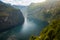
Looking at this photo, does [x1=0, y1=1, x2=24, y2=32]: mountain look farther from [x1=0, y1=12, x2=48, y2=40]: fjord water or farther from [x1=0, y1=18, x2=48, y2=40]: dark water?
[x1=0, y1=18, x2=48, y2=40]: dark water

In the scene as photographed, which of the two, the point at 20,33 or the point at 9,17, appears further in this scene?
the point at 9,17

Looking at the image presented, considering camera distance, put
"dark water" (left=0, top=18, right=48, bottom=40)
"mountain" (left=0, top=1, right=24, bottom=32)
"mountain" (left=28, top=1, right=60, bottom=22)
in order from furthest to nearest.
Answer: "mountain" (left=28, top=1, right=60, bottom=22) → "mountain" (left=0, top=1, right=24, bottom=32) → "dark water" (left=0, top=18, right=48, bottom=40)

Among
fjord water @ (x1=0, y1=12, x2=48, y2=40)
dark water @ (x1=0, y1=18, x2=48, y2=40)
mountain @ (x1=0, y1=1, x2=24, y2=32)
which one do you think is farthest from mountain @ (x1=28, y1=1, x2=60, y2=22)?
dark water @ (x1=0, y1=18, x2=48, y2=40)

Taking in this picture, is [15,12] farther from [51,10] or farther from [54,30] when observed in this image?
[54,30]

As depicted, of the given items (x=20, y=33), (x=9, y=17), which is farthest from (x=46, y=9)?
(x=20, y=33)

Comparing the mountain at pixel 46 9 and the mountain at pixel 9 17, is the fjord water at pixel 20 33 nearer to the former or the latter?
the mountain at pixel 9 17

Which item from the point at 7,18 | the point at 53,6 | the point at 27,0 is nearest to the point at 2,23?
the point at 7,18

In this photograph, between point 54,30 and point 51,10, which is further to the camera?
point 51,10

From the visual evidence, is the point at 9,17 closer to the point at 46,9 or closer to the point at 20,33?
the point at 20,33
